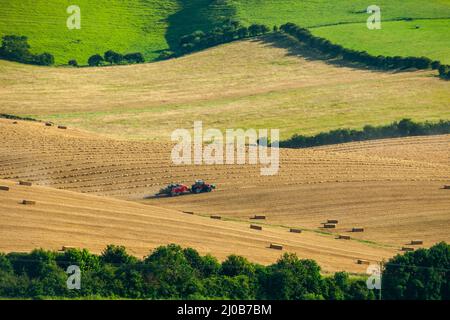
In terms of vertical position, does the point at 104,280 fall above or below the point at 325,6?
below

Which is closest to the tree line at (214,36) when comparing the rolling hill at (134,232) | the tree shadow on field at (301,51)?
the tree shadow on field at (301,51)

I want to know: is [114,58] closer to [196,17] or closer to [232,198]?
[196,17]

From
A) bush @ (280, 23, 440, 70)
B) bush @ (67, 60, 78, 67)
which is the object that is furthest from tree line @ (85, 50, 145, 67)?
bush @ (280, 23, 440, 70)

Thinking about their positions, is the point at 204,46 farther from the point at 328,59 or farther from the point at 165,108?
the point at 165,108

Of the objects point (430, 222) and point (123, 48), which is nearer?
point (430, 222)

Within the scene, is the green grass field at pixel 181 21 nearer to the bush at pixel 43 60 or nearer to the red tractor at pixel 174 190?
the bush at pixel 43 60

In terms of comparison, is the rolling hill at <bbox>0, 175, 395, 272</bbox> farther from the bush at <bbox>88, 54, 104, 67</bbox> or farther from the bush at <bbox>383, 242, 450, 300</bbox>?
the bush at <bbox>88, 54, 104, 67</bbox>

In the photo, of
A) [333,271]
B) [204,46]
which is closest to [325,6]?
[204,46]
